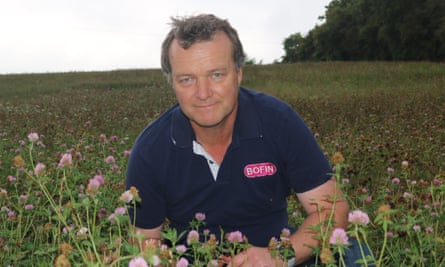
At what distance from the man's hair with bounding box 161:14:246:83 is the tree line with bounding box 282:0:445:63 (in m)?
31.8

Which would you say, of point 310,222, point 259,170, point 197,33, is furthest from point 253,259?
point 197,33

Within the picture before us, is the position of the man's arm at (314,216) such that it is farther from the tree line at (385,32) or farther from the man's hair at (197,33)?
the tree line at (385,32)

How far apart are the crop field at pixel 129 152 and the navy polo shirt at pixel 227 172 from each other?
20 cm

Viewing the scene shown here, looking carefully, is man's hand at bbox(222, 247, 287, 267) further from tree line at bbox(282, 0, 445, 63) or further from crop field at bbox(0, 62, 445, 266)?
tree line at bbox(282, 0, 445, 63)

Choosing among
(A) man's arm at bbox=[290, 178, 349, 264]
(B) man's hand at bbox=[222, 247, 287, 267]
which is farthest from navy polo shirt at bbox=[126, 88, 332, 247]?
(B) man's hand at bbox=[222, 247, 287, 267]

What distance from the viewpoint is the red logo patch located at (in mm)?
2713

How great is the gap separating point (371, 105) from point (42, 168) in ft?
31.7

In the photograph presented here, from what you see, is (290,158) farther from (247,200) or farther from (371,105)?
(371,105)

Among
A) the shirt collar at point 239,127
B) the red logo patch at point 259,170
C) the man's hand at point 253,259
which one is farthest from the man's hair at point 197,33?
the man's hand at point 253,259

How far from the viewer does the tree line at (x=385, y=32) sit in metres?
34.4

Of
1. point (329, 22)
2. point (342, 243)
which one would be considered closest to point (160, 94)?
point (342, 243)

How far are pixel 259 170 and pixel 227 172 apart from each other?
0.16m

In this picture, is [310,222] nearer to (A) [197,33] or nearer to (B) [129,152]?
(A) [197,33]

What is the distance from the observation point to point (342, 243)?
60.6 inches
